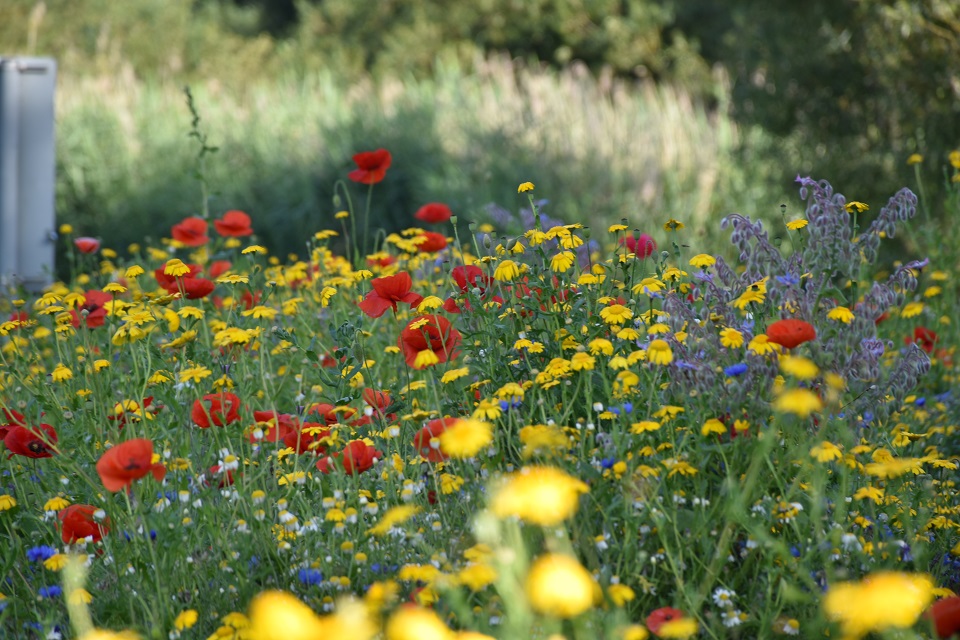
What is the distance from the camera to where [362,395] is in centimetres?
294

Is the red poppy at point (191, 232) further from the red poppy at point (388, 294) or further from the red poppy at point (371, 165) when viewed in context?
the red poppy at point (388, 294)

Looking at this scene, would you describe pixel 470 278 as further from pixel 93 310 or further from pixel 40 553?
pixel 40 553

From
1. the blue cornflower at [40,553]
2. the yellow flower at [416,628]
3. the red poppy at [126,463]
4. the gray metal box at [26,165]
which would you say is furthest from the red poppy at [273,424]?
the gray metal box at [26,165]

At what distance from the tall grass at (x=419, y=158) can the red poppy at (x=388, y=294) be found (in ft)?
16.4

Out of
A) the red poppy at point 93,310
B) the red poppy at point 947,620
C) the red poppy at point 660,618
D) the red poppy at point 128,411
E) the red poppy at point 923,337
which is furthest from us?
the red poppy at point 923,337

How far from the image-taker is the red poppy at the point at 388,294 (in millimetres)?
2619

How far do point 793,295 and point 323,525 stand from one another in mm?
1242

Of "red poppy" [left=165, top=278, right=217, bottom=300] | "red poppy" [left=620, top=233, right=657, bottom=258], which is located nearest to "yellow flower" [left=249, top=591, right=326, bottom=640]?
"red poppy" [left=165, top=278, right=217, bottom=300]

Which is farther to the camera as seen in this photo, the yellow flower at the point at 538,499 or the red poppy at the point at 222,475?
the red poppy at the point at 222,475

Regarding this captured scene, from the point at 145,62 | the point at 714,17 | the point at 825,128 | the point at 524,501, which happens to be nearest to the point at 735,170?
the point at 825,128

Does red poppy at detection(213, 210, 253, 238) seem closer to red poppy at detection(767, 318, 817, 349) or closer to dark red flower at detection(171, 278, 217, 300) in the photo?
dark red flower at detection(171, 278, 217, 300)

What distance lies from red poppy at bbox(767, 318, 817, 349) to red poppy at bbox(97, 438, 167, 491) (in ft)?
4.07

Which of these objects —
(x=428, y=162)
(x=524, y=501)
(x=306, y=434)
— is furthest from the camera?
(x=428, y=162)

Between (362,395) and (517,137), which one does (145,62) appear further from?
(362,395)
